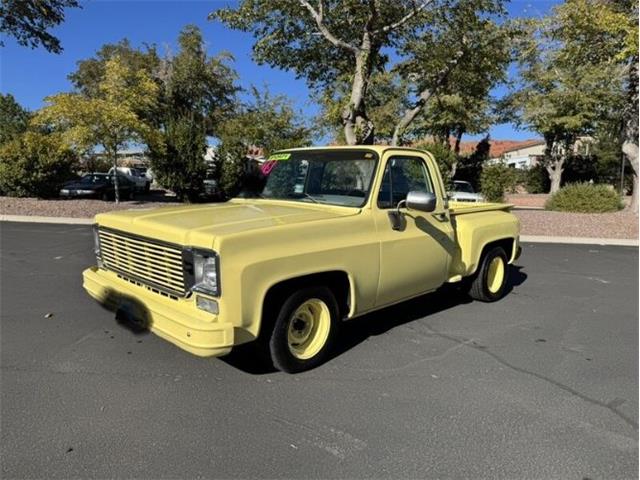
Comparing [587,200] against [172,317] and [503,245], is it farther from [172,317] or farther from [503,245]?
[172,317]

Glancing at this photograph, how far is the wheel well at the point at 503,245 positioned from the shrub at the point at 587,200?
44.9ft

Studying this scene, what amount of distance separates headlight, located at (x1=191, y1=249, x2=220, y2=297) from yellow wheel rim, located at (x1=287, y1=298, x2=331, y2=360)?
0.89 m

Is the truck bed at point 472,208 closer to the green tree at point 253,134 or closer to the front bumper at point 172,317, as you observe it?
the front bumper at point 172,317

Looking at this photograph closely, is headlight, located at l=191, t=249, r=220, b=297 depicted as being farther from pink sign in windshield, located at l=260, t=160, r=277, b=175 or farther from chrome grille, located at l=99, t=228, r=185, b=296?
pink sign in windshield, located at l=260, t=160, r=277, b=175

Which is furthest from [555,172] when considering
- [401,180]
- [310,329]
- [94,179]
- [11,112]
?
[11,112]

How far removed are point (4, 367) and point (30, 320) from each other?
127cm

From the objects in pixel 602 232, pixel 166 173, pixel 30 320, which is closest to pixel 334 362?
pixel 30 320

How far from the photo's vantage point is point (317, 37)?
1538 centimetres

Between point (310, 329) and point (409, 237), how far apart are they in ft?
4.16

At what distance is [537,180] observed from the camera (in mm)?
37281

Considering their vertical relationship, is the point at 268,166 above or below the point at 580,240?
above

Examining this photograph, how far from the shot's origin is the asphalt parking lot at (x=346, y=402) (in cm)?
286

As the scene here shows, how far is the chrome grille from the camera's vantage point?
3572mm

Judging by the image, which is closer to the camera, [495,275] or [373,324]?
[373,324]
